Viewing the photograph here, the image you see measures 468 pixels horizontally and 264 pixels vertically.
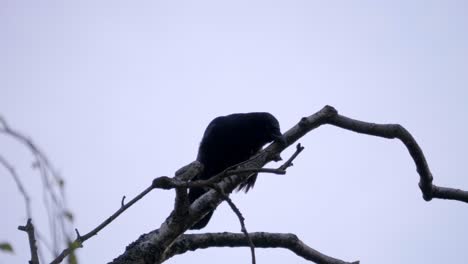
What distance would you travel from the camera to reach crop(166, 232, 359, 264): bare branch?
3688mm

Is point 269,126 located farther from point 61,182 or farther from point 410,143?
point 61,182

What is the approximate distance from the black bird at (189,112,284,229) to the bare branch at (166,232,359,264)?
2547 mm

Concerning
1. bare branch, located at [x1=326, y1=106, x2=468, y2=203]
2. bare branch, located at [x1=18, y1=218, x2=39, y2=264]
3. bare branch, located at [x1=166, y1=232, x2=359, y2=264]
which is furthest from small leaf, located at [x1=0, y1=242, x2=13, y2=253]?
bare branch, located at [x1=326, y1=106, x2=468, y2=203]

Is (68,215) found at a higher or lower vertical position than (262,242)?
higher

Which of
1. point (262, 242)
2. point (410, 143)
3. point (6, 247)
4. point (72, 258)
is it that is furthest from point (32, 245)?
point (410, 143)

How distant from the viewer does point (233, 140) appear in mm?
6730

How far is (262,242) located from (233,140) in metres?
3.09

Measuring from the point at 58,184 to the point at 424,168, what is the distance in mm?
3569

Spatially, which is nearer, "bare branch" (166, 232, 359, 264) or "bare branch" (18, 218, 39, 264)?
"bare branch" (18, 218, 39, 264)

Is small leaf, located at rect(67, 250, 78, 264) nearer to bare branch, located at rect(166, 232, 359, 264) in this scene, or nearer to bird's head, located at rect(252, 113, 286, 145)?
bare branch, located at rect(166, 232, 359, 264)

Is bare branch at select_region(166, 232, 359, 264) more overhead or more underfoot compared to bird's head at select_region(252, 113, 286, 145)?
more underfoot

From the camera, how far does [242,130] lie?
22.5 feet

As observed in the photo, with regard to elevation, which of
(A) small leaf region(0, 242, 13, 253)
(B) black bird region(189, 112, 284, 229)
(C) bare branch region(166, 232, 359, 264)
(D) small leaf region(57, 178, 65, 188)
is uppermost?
(B) black bird region(189, 112, 284, 229)

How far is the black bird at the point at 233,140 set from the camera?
259 inches
